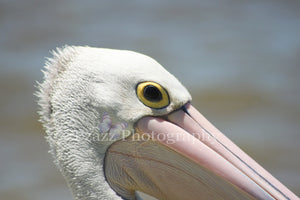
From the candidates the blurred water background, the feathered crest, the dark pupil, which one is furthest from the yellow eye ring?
the blurred water background

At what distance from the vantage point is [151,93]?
2.35 metres

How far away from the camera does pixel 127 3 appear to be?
29.0 feet

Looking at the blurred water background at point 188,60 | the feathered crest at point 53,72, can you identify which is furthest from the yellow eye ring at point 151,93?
the blurred water background at point 188,60

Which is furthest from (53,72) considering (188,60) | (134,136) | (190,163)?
(188,60)

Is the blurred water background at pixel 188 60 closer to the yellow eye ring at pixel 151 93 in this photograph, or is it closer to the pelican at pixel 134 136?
the pelican at pixel 134 136

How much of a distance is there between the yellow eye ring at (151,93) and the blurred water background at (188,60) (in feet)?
11.8

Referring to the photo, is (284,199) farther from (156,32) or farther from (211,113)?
(156,32)

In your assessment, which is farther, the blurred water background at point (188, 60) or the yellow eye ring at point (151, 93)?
the blurred water background at point (188, 60)

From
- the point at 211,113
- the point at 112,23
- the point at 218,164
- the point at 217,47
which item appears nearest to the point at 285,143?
the point at 211,113

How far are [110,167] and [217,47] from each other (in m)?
5.65

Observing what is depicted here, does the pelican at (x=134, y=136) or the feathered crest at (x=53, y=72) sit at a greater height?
the feathered crest at (x=53, y=72)

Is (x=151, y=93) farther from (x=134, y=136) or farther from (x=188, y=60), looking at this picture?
(x=188, y=60)

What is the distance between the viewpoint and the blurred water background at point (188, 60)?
612 cm

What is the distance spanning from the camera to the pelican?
233cm
